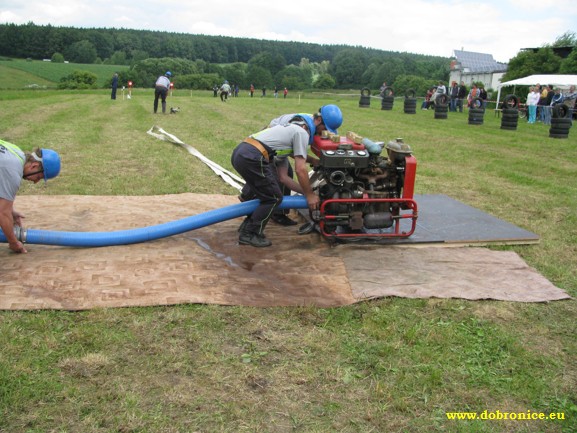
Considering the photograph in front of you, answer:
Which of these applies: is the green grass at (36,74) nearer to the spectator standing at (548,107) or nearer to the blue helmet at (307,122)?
the spectator standing at (548,107)

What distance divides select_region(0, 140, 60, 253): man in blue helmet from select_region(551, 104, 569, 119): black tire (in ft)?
54.3

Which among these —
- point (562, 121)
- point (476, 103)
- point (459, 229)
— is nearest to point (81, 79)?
point (476, 103)

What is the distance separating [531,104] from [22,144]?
19450mm

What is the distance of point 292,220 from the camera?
6109 mm

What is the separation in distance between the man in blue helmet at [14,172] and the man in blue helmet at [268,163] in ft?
5.55

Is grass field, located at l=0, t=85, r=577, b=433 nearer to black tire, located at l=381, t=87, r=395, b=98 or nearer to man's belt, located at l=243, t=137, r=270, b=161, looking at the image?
man's belt, located at l=243, t=137, r=270, b=161

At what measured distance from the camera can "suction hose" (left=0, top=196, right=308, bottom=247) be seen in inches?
184

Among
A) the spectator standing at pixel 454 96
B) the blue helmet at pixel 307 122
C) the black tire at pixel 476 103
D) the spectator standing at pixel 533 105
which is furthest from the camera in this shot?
the spectator standing at pixel 454 96

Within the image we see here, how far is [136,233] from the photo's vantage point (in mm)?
4996

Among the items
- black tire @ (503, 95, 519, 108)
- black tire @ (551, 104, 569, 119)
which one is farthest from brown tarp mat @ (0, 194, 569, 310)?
black tire @ (503, 95, 519, 108)

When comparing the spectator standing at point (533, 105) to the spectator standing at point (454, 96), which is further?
the spectator standing at point (454, 96)

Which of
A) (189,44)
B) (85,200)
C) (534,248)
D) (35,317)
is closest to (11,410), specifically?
(35,317)

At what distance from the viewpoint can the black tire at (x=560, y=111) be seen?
17.0m

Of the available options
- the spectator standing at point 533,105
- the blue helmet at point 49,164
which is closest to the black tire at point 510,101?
the spectator standing at point 533,105
